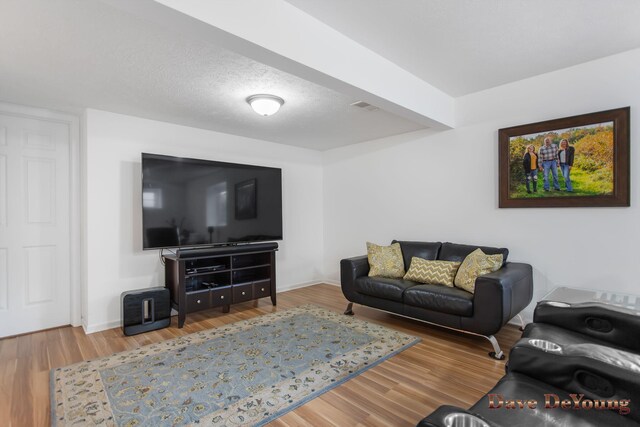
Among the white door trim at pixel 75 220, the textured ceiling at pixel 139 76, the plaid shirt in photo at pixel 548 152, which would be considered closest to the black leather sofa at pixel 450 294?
the plaid shirt in photo at pixel 548 152

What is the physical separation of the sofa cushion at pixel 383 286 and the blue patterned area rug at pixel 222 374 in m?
0.33

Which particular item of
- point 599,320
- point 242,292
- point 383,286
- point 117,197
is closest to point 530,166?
point 383,286

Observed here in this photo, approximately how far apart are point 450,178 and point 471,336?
5.99 feet

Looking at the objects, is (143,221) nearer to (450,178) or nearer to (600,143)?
(450,178)

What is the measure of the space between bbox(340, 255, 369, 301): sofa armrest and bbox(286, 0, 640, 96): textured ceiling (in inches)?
82.3

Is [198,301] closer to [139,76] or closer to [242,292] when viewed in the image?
[242,292]

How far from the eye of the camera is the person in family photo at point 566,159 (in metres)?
2.81

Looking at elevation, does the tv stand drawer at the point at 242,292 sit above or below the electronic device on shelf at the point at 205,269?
below

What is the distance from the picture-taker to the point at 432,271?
3193 mm

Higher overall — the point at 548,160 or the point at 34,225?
the point at 548,160

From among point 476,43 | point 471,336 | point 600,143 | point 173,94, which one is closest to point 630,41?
point 600,143

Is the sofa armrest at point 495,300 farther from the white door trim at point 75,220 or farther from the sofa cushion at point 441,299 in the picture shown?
the white door trim at point 75,220

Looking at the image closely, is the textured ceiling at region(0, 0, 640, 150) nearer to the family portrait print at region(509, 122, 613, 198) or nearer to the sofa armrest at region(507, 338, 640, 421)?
the family portrait print at region(509, 122, 613, 198)

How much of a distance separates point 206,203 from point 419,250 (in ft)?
8.69
